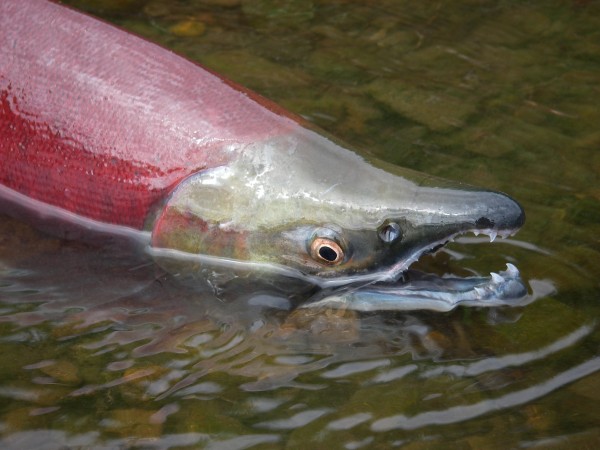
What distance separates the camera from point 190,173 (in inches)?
149

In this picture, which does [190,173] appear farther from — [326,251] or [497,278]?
[497,278]

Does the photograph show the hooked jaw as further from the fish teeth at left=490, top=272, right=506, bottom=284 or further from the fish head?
the fish teeth at left=490, top=272, right=506, bottom=284

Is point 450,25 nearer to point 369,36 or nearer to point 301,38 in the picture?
point 369,36

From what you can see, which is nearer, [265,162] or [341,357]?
[341,357]

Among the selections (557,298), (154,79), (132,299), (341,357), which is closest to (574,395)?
(557,298)

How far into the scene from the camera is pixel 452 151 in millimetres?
4508

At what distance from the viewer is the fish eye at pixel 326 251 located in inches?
142

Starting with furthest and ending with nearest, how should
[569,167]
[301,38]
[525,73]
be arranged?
[301,38] → [525,73] → [569,167]

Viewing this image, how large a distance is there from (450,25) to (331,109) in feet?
3.94

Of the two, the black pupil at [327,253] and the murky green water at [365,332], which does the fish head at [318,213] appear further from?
the murky green water at [365,332]

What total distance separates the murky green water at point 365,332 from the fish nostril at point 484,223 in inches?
13.4

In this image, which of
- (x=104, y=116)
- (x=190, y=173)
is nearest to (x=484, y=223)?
(x=190, y=173)

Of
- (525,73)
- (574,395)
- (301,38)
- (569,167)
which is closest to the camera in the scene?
(574,395)

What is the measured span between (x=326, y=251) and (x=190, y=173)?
0.61 meters
